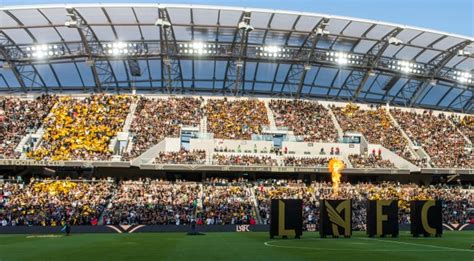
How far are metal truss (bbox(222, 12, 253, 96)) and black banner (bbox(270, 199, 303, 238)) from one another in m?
29.0

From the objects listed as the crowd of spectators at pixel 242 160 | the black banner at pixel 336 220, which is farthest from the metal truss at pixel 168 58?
the black banner at pixel 336 220

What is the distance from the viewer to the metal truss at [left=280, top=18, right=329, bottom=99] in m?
53.7

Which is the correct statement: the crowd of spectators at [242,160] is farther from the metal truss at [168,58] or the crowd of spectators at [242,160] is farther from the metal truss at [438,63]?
the metal truss at [438,63]

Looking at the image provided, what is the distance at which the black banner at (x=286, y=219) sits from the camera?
86.0ft

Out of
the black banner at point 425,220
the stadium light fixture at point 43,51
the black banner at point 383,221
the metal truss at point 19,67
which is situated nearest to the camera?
the black banner at point 383,221

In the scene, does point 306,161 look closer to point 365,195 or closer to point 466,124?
point 365,195

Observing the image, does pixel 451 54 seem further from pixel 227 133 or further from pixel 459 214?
pixel 227 133

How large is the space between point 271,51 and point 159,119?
→ 49.0 ft

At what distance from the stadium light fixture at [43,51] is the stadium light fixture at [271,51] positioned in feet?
74.4

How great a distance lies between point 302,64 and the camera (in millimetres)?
60750

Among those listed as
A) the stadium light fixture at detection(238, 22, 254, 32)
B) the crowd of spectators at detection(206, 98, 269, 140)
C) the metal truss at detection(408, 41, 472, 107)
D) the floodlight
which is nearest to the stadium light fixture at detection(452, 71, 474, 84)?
the metal truss at detection(408, 41, 472, 107)

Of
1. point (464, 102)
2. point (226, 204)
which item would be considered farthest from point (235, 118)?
point (464, 102)

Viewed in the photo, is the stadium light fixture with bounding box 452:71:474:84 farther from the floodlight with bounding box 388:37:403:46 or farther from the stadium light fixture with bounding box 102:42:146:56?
the stadium light fixture with bounding box 102:42:146:56

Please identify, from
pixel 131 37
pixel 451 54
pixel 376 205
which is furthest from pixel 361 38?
pixel 376 205
